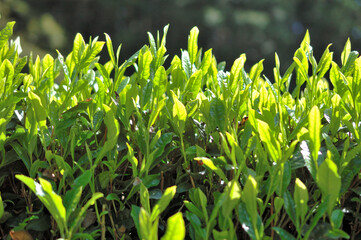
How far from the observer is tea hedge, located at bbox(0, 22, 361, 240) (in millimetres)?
1050

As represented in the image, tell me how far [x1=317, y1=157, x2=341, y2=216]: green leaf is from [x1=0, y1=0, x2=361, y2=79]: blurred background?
2003cm

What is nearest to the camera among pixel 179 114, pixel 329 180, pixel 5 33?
pixel 329 180

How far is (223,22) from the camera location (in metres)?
22.1

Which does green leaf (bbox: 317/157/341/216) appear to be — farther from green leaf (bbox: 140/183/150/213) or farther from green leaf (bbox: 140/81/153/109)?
green leaf (bbox: 140/81/153/109)

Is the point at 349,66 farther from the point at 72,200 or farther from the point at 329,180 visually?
the point at 72,200

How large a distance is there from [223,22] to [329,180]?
21675 mm

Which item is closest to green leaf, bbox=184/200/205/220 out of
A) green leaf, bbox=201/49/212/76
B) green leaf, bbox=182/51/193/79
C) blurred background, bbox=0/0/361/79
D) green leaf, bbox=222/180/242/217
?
green leaf, bbox=222/180/242/217

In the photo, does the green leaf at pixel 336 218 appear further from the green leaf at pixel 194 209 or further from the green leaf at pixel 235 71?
the green leaf at pixel 235 71

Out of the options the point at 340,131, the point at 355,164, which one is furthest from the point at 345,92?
the point at 355,164

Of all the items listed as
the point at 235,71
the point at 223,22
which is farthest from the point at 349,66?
the point at 223,22

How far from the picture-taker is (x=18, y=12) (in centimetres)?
1836

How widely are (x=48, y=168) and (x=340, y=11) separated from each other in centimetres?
2357

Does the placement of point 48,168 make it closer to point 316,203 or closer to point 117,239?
point 117,239

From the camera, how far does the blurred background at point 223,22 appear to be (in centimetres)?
2186
